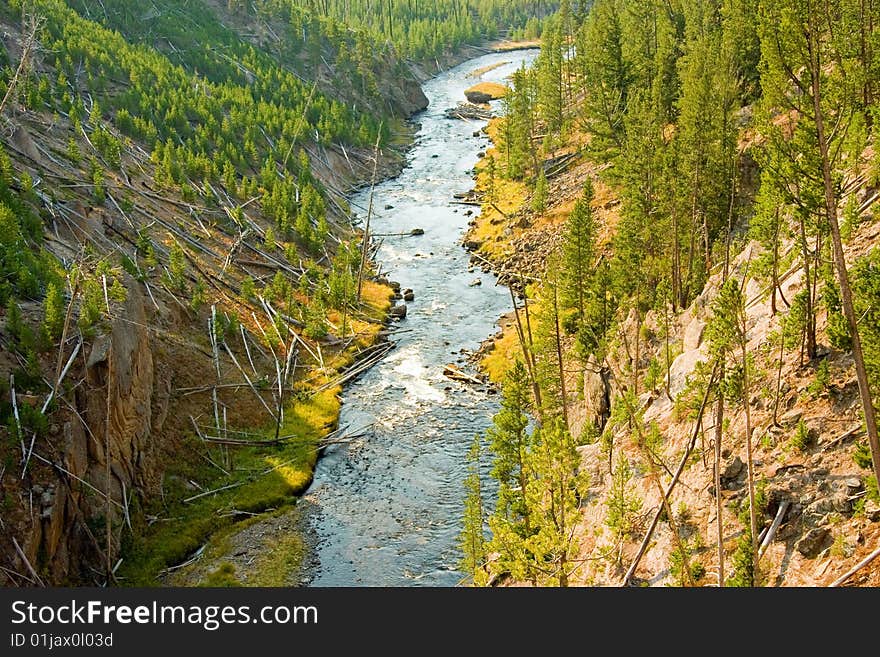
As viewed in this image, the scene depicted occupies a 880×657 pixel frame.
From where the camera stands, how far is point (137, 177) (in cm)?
7375

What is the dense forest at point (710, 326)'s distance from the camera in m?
22.3

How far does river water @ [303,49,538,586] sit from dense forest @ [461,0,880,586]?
2.81m

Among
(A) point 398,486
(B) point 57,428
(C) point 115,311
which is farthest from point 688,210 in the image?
(B) point 57,428

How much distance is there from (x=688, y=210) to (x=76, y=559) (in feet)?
129

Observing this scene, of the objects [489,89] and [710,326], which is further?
[489,89]

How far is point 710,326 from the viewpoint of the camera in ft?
80.8

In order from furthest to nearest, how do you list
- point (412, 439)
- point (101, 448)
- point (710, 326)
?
point (412, 439) → point (101, 448) → point (710, 326)

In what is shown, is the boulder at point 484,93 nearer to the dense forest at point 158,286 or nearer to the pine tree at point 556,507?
the dense forest at point 158,286

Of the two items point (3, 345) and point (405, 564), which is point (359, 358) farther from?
point (3, 345)

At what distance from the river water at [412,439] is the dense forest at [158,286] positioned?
2715 millimetres

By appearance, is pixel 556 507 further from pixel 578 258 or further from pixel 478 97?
pixel 478 97

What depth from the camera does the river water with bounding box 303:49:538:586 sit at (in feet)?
133

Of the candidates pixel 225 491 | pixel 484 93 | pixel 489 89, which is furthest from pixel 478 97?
pixel 225 491

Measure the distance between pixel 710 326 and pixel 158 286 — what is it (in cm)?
4209
